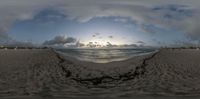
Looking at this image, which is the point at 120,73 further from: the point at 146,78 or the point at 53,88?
the point at 53,88

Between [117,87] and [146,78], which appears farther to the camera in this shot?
[146,78]

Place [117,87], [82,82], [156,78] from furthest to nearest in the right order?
1. [156,78]
2. [82,82]
3. [117,87]

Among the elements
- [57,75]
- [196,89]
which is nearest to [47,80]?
[57,75]

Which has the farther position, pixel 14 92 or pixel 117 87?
pixel 117 87

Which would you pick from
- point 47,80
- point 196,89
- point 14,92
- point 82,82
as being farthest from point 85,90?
point 196,89

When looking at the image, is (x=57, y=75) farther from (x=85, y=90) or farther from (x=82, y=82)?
(x=85, y=90)

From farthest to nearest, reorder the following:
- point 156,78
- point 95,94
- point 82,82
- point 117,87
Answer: point 156,78
point 82,82
point 117,87
point 95,94

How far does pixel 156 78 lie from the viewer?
25.5m

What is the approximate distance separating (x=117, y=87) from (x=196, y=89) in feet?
17.3

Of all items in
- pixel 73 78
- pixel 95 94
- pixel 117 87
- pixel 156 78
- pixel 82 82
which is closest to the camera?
pixel 95 94

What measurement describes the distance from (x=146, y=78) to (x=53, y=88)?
26.3ft

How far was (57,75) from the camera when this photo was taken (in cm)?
2577

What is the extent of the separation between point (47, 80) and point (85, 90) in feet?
19.1

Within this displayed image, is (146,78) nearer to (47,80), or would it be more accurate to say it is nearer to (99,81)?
(99,81)
